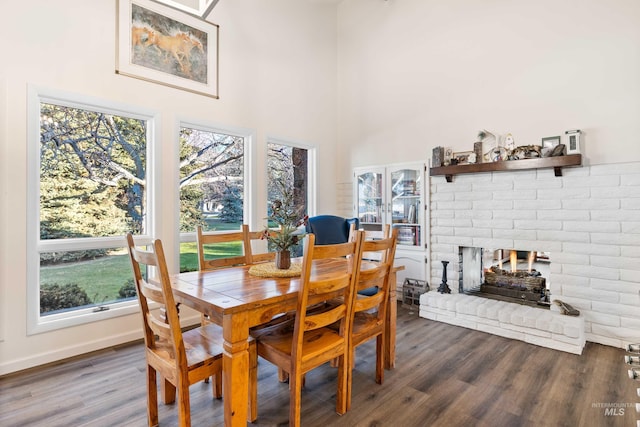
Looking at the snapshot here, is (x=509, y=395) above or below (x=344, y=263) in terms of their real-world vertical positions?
below

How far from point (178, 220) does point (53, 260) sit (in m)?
1.05

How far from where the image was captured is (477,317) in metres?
3.36

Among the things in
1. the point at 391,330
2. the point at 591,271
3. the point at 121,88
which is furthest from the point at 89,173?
the point at 591,271

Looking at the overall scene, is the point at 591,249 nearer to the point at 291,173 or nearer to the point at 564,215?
the point at 564,215

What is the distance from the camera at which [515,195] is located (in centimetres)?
346

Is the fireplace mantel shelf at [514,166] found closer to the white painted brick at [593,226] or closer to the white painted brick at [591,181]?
the white painted brick at [591,181]

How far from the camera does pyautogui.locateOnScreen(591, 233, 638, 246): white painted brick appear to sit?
287 cm

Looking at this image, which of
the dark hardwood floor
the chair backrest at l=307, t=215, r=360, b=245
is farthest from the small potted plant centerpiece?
the chair backrest at l=307, t=215, r=360, b=245

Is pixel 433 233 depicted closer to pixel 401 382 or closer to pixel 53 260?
pixel 401 382

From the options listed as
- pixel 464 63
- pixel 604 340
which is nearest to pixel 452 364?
pixel 604 340

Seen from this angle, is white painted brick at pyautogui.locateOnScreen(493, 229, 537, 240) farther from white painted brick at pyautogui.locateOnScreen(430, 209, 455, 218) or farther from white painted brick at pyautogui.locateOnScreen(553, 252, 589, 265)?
white painted brick at pyautogui.locateOnScreen(430, 209, 455, 218)

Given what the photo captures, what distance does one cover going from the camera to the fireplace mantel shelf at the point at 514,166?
Answer: 3008 mm

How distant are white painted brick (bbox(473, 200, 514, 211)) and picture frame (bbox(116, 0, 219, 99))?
10.7 feet

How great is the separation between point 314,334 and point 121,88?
9.16 feet
